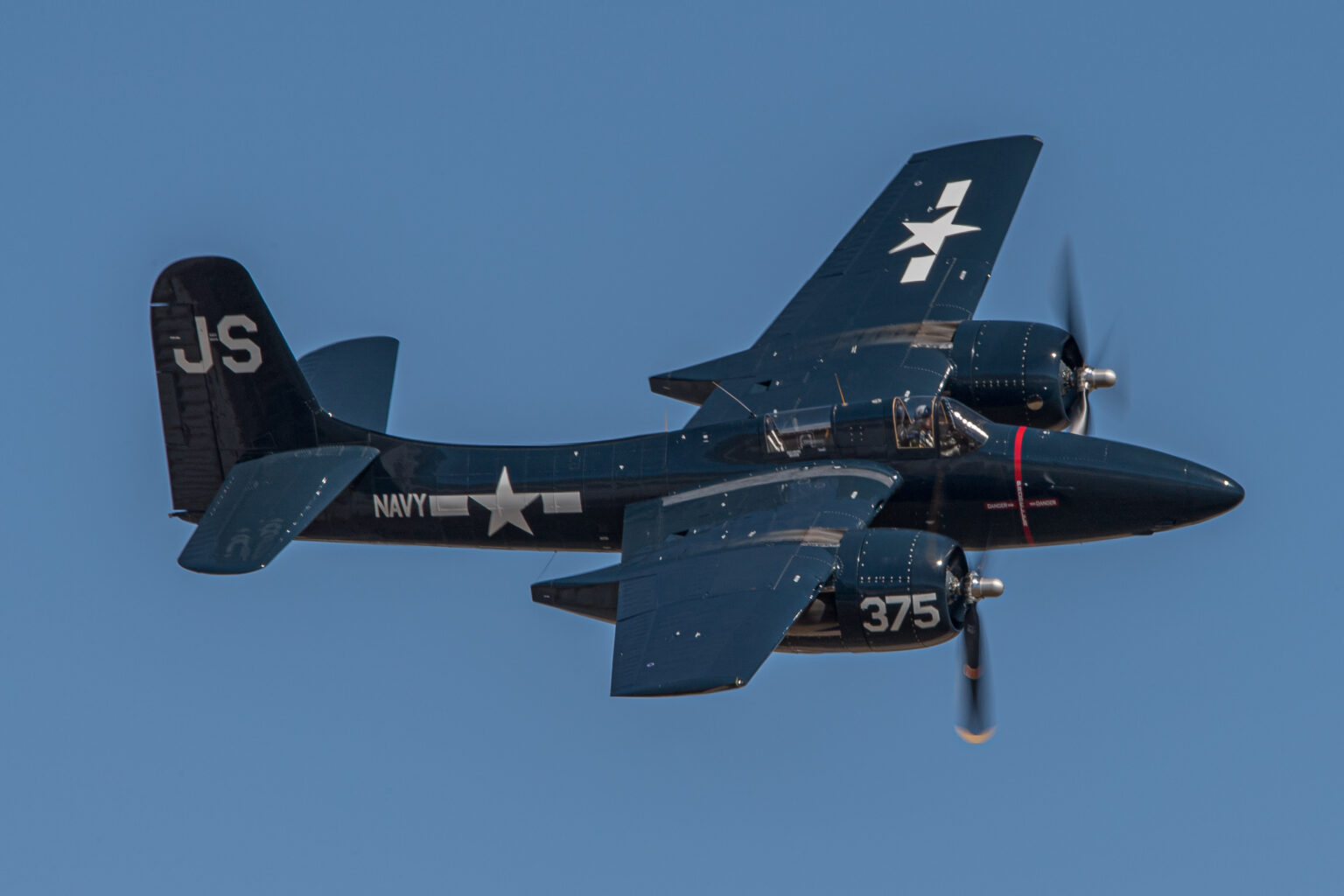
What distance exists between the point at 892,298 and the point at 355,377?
1083 centimetres

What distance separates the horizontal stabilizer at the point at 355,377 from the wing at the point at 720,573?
657 centimetres

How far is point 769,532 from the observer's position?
123 ft

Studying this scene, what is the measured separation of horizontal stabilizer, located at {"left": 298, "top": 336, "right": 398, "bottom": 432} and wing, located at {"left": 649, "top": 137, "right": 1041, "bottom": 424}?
536 centimetres

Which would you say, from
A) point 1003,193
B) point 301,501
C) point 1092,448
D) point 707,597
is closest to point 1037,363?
point 1092,448

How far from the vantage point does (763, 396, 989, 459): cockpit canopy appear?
39.6 meters

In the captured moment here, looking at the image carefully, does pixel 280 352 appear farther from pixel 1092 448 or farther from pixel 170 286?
pixel 1092 448

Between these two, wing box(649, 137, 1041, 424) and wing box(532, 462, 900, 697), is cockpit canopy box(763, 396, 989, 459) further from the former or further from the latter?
wing box(649, 137, 1041, 424)

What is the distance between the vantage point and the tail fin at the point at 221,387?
41.5m

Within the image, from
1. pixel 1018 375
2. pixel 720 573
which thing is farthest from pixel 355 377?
pixel 1018 375

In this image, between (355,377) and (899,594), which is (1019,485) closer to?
(899,594)

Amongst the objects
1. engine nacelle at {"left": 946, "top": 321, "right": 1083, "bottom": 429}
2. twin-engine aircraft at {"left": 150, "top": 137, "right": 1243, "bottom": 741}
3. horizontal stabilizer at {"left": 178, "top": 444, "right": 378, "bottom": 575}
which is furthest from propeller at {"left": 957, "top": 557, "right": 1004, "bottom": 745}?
horizontal stabilizer at {"left": 178, "top": 444, "right": 378, "bottom": 575}

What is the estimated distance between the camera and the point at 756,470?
39906mm

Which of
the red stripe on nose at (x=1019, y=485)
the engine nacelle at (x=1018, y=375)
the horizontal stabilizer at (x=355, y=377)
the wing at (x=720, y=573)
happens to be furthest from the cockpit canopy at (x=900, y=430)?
the horizontal stabilizer at (x=355, y=377)

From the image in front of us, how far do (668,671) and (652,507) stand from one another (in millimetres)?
6528
